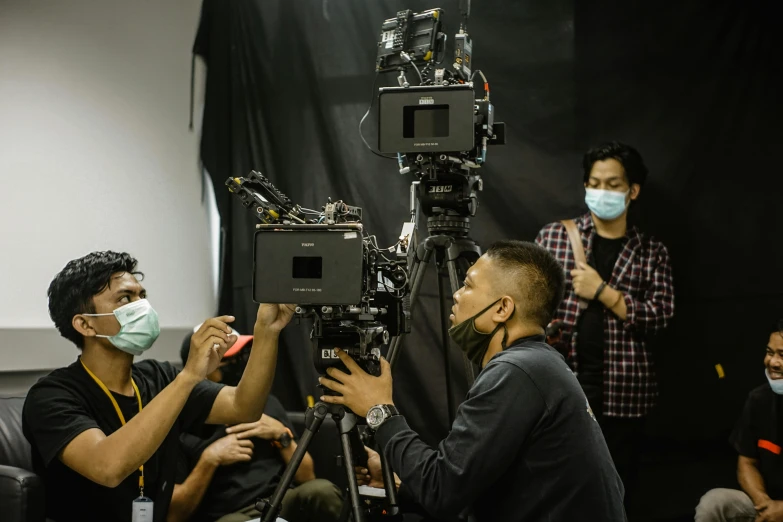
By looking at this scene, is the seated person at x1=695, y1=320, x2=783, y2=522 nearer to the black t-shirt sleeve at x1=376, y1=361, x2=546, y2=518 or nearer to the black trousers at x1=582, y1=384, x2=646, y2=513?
the black trousers at x1=582, y1=384, x2=646, y2=513

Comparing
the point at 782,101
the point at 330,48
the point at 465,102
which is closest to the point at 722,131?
the point at 782,101

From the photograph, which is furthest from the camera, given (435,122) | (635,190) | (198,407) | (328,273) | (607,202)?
(635,190)

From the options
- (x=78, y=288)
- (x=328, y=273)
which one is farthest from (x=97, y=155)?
(x=328, y=273)

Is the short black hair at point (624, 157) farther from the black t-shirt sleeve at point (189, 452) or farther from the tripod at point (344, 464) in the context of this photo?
the black t-shirt sleeve at point (189, 452)

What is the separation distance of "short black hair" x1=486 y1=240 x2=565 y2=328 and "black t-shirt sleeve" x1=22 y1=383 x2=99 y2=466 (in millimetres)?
1254

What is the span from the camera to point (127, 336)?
238 cm

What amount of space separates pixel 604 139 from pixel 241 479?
2220mm

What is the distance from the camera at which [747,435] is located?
3.05m

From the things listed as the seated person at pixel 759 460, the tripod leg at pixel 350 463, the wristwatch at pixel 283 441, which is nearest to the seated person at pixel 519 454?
the tripod leg at pixel 350 463

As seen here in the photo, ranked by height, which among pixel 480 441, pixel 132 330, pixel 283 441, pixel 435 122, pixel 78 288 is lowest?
pixel 283 441

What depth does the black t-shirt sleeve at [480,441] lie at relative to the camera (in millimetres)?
1730

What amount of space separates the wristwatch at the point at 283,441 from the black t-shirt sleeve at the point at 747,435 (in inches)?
70.5

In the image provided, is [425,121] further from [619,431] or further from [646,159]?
[619,431]

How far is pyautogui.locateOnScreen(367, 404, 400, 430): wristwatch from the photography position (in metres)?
1.96
